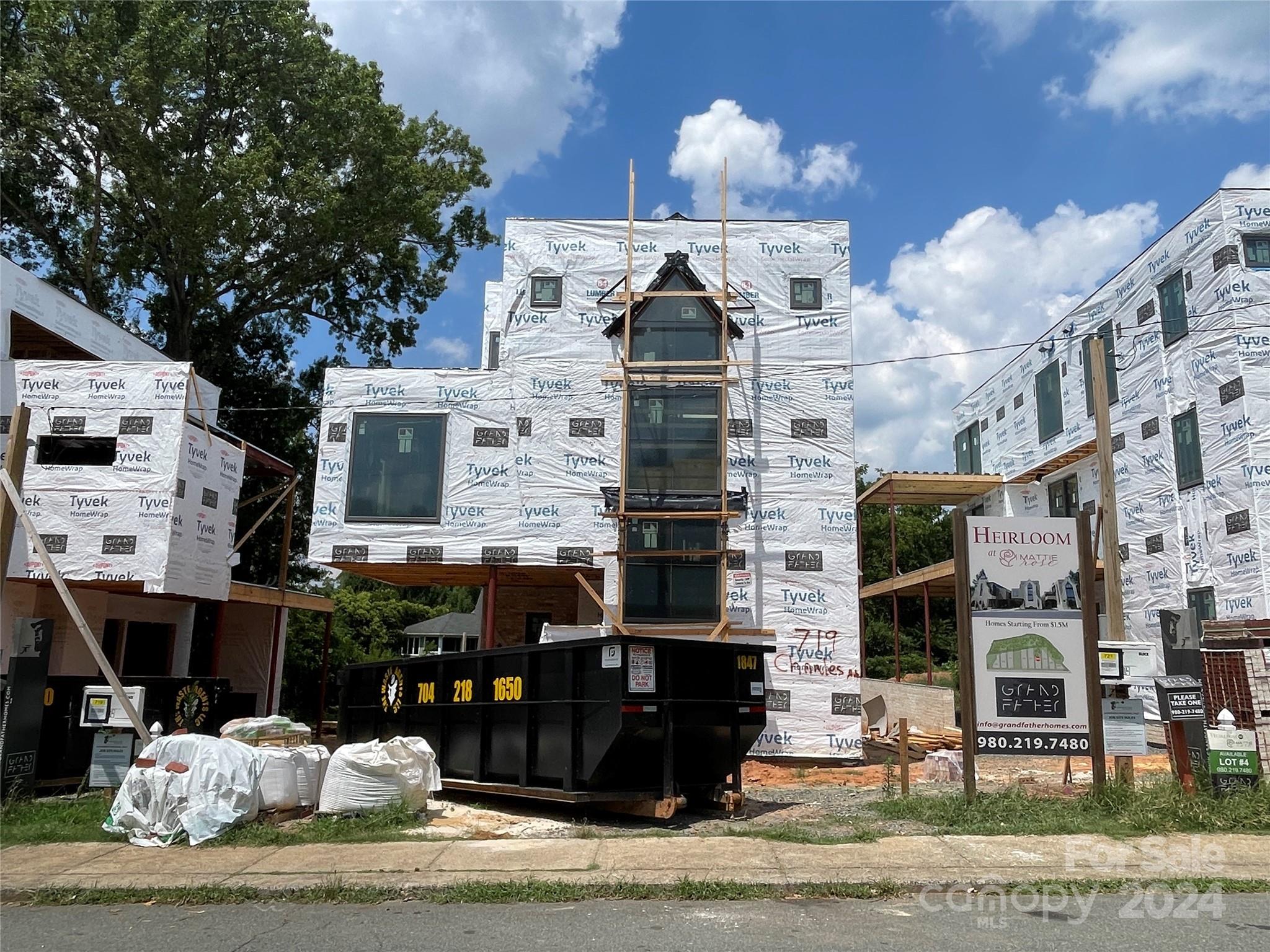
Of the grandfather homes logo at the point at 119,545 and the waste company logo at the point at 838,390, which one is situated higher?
the waste company logo at the point at 838,390

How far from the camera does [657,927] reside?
6449 mm

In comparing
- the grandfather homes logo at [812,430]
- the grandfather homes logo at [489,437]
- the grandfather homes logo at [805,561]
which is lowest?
the grandfather homes logo at [805,561]

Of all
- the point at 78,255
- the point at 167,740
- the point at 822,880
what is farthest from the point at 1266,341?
the point at 78,255

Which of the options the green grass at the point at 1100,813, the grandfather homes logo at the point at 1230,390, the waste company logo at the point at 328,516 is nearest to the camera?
the green grass at the point at 1100,813

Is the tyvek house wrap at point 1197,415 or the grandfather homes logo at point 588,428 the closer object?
the grandfather homes logo at point 588,428

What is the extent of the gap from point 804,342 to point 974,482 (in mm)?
10306

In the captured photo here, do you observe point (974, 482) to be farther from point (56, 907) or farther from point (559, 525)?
point (56, 907)

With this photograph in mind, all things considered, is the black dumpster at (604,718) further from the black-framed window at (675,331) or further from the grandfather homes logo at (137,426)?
the black-framed window at (675,331)

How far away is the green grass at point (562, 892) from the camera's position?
725 cm

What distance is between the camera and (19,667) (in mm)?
11367

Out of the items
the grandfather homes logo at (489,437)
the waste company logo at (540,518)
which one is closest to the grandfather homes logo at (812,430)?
the waste company logo at (540,518)

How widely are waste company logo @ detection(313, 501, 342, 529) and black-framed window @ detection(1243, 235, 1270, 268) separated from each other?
1901 cm

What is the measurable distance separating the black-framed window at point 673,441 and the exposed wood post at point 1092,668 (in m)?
8.56

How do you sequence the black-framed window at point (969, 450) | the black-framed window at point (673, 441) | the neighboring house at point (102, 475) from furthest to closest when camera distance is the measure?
the black-framed window at point (969, 450), the black-framed window at point (673, 441), the neighboring house at point (102, 475)
